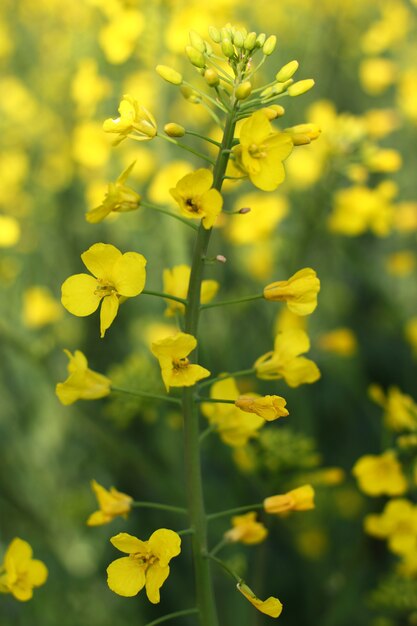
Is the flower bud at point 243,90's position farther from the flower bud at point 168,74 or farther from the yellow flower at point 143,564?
the yellow flower at point 143,564

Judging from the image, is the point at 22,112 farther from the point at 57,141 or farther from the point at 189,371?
the point at 189,371

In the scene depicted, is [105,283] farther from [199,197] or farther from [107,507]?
[107,507]

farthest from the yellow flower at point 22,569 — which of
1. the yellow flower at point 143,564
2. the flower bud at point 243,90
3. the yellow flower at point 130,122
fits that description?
the flower bud at point 243,90

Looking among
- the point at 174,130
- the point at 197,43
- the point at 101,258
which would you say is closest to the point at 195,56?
the point at 197,43

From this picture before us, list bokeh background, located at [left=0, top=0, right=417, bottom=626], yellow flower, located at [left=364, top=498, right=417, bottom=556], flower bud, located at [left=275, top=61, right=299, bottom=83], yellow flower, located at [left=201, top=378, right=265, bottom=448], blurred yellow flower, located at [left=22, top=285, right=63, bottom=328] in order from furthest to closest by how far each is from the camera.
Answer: blurred yellow flower, located at [left=22, top=285, right=63, bottom=328] → bokeh background, located at [left=0, top=0, right=417, bottom=626] → yellow flower, located at [left=364, top=498, right=417, bottom=556] → yellow flower, located at [left=201, top=378, right=265, bottom=448] → flower bud, located at [left=275, top=61, right=299, bottom=83]

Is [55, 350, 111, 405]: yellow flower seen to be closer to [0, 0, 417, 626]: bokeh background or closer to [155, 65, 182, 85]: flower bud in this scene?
[155, 65, 182, 85]: flower bud

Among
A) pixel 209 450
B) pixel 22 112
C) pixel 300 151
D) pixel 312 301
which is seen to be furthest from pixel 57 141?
pixel 312 301

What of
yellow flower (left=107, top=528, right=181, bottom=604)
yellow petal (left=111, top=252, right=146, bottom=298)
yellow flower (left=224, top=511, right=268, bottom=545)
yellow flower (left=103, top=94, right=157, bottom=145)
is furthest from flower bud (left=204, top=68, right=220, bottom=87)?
yellow flower (left=224, top=511, right=268, bottom=545)
